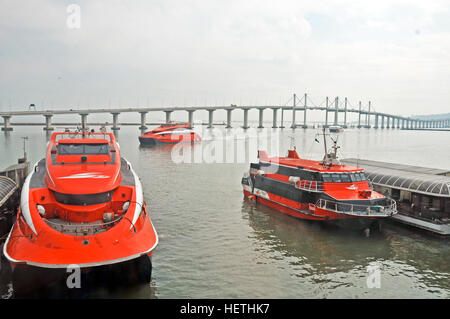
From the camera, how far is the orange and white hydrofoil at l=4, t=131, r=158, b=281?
1517cm

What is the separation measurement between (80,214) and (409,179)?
22.4 metres

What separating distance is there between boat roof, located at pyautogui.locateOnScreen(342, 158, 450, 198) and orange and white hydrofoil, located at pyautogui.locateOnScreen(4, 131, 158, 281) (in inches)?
725

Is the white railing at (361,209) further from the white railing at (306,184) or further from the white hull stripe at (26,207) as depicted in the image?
the white hull stripe at (26,207)

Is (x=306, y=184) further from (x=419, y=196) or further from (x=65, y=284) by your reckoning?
(x=65, y=284)

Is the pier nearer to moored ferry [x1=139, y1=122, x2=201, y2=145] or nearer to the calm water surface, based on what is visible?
the calm water surface

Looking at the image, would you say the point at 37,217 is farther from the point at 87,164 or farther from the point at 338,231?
the point at 338,231

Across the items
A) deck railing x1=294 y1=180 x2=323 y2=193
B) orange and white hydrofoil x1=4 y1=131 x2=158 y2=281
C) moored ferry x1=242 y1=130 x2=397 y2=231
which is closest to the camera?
orange and white hydrofoil x1=4 y1=131 x2=158 y2=281

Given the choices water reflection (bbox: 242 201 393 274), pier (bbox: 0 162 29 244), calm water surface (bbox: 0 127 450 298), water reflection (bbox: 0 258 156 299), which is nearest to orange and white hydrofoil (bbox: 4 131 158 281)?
water reflection (bbox: 0 258 156 299)

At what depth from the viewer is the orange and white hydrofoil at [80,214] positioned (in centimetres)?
1517

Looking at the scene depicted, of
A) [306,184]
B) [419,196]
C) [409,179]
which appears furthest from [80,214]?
[409,179]

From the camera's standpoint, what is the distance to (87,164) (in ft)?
70.4

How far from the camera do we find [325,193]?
1008 inches

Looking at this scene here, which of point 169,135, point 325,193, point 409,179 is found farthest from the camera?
point 169,135

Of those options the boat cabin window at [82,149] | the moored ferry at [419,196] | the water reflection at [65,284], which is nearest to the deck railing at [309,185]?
the moored ferry at [419,196]
